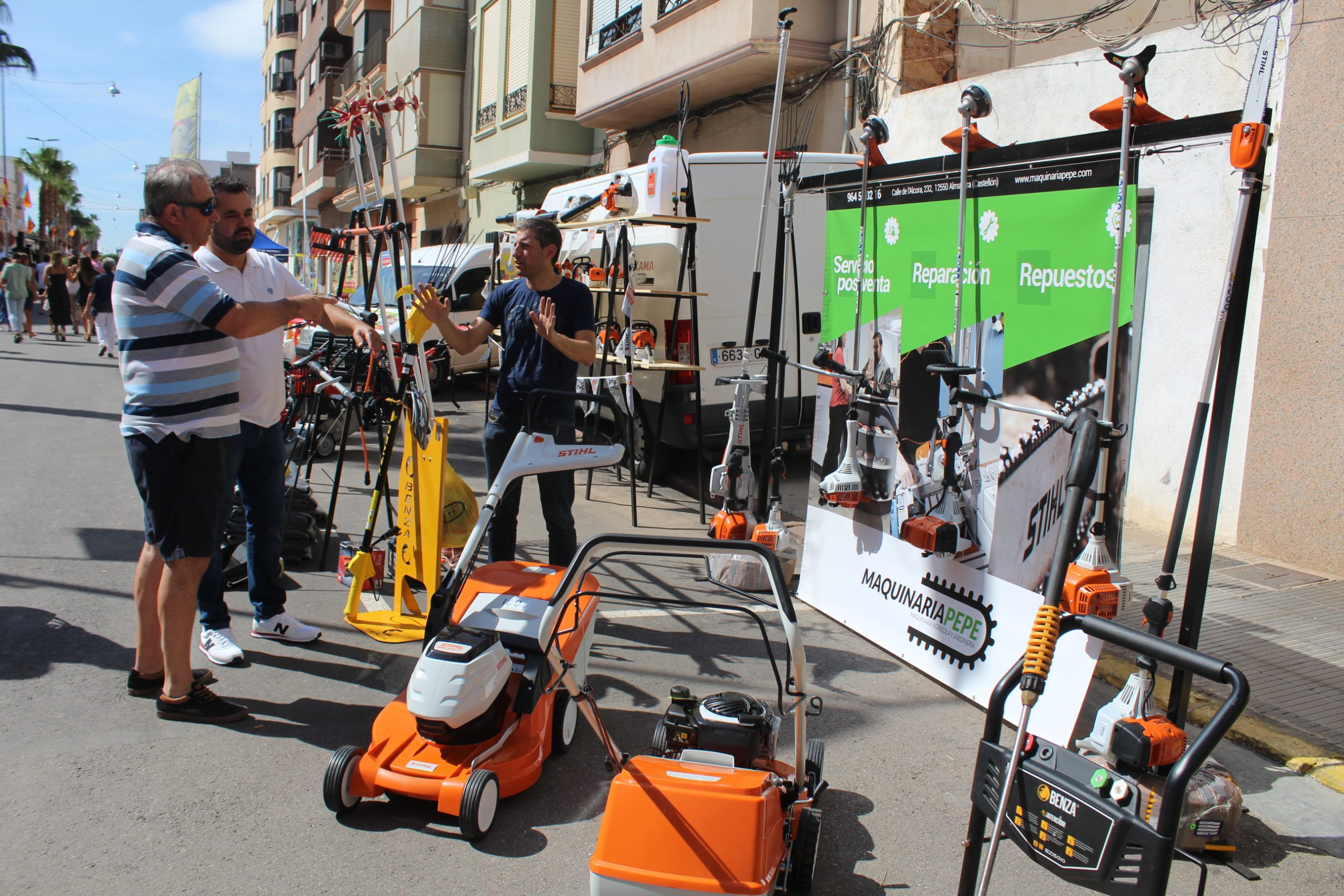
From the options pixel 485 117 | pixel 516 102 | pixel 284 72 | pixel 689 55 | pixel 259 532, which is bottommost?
pixel 259 532

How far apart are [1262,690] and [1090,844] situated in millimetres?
3194

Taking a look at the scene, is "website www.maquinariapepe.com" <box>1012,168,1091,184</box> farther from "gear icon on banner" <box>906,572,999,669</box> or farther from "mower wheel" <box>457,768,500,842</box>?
"mower wheel" <box>457,768,500,842</box>

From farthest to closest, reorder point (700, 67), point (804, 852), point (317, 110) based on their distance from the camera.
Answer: point (317, 110)
point (700, 67)
point (804, 852)

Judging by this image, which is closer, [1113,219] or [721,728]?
[721,728]

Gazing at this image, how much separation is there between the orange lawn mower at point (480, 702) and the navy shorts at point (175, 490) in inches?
37.4

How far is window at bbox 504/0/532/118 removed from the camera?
19.4 m

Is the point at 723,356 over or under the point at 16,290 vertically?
under

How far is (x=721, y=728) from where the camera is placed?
113 inches

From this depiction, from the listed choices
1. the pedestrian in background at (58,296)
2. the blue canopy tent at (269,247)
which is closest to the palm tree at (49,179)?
the pedestrian in background at (58,296)

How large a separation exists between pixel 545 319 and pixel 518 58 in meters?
17.6

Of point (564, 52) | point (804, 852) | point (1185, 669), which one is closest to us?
point (1185, 669)

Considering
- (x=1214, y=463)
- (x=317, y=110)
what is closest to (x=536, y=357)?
(x=1214, y=463)

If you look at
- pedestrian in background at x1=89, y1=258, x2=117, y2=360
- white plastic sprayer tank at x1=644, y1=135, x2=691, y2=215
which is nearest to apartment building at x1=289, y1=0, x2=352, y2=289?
pedestrian in background at x1=89, y1=258, x2=117, y2=360

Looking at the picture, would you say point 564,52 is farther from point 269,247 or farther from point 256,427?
point 256,427
